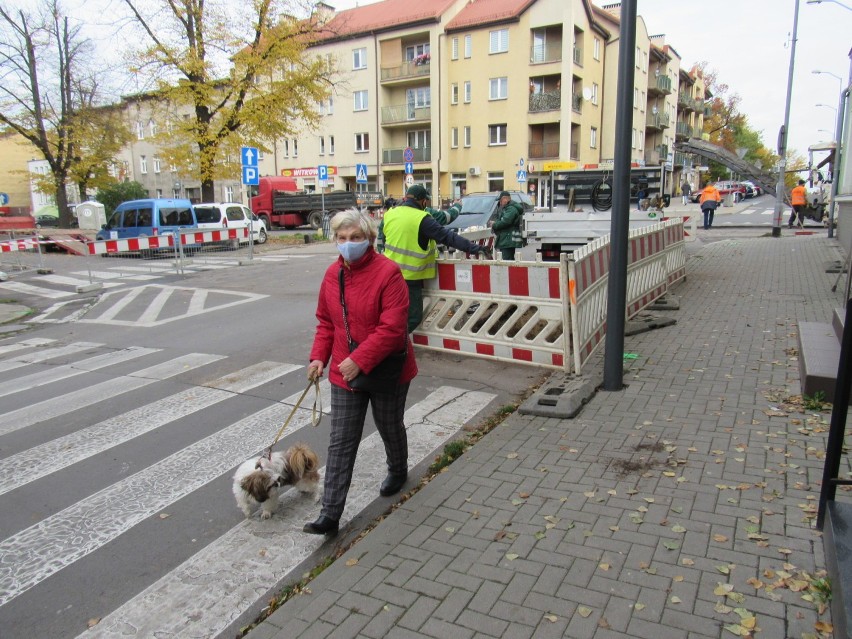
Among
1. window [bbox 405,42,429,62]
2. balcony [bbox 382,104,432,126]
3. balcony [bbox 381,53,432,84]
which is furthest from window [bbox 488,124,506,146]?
window [bbox 405,42,429,62]

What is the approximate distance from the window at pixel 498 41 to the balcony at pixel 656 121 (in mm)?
21279

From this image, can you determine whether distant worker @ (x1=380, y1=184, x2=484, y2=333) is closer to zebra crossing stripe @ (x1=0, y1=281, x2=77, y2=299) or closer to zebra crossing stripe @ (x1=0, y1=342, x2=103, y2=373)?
zebra crossing stripe @ (x1=0, y1=342, x2=103, y2=373)

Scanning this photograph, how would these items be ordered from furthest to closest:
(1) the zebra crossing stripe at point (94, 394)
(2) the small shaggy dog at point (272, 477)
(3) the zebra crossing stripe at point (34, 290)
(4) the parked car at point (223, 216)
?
(4) the parked car at point (223, 216) < (3) the zebra crossing stripe at point (34, 290) < (1) the zebra crossing stripe at point (94, 394) < (2) the small shaggy dog at point (272, 477)

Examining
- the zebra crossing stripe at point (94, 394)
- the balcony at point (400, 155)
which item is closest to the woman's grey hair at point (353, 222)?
the zebra crossing stripe at point (94, 394)

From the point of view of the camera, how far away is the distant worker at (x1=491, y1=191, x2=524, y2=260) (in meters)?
10.8

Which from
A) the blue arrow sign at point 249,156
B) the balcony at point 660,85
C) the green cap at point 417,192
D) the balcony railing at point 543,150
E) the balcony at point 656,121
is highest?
the balcony at point 660,85

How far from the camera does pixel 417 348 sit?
780cm

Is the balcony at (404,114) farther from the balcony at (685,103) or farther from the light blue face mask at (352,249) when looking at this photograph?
the light blue face mask at (352,249)

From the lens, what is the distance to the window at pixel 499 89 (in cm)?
4241

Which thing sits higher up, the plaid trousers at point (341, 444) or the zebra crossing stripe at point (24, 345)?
the plaid trousers at point (341, 444)

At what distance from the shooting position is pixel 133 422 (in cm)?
552

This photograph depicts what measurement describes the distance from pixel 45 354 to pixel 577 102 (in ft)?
131

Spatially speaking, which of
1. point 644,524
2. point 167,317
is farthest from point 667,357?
point 167,317

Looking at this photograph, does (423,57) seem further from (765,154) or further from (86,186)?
(765,154)
